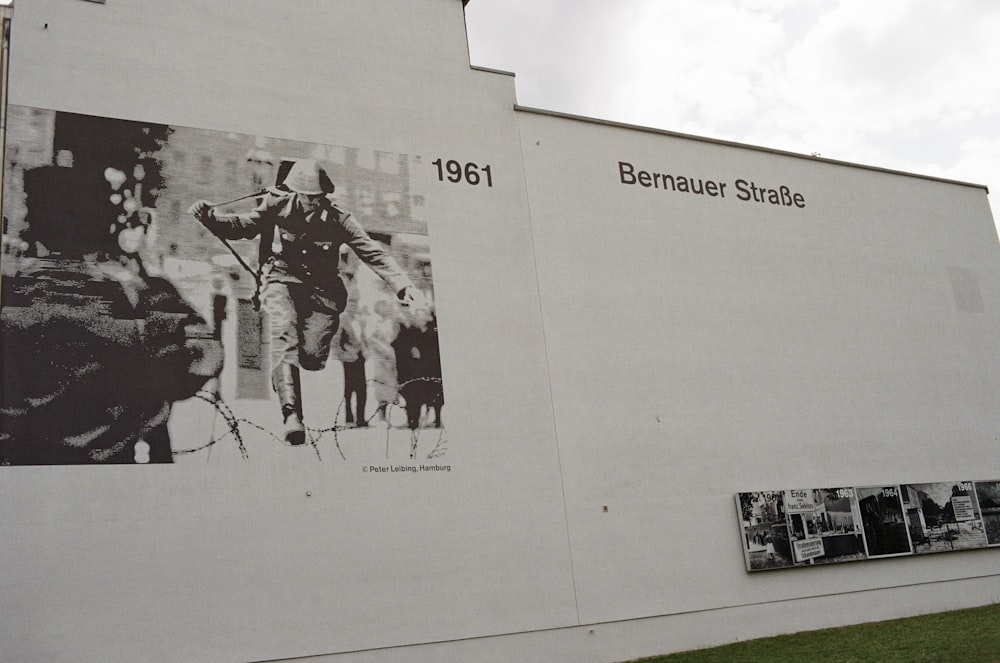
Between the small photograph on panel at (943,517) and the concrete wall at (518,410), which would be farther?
the small photograph on panel at (943,517)

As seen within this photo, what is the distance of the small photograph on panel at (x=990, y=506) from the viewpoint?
19656 mm

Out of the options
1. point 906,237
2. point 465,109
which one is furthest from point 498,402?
point 906,237

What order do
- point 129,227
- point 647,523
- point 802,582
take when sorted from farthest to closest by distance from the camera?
point 802,582
point 647,523
point 129,227

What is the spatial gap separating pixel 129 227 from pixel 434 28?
22.0 ft

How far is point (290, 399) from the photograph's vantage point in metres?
14.1

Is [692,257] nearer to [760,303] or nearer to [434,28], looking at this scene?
[760,303]

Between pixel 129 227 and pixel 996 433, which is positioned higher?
pixel 129 227

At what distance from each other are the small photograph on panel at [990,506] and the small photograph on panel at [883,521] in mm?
2316

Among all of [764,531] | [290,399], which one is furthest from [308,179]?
[764,531]

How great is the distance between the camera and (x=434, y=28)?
17.2 metres

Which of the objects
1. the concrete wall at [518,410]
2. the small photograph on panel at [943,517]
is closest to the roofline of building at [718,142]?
the concrete wall at [518,410]

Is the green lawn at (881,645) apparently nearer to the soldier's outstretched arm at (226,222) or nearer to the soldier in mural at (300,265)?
the soldier in mural at (300,265)

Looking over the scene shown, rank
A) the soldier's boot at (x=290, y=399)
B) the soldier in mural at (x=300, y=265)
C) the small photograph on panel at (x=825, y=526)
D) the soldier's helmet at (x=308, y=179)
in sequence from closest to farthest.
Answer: the soldier's boot at (x=290, y=399), the soldier in mural at (x=300, y=265), the soldier's helmet at (x=308, y=179), the small photograph on panel at (x=825, y=526)

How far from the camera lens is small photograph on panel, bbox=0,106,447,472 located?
12922 millimetres
